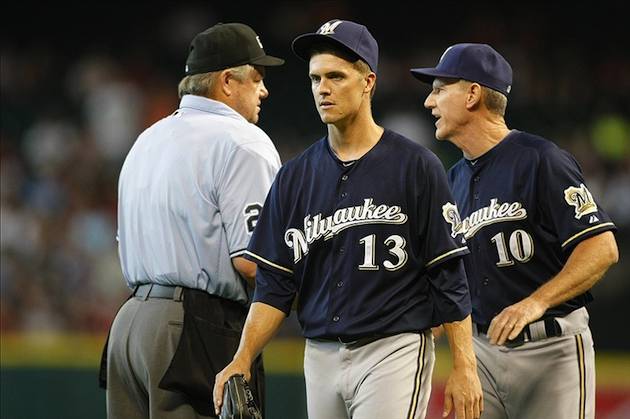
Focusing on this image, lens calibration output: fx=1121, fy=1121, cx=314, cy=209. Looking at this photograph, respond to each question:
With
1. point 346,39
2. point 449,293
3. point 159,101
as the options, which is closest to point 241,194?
point 346,39

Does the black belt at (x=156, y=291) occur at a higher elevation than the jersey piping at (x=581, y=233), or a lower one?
lower

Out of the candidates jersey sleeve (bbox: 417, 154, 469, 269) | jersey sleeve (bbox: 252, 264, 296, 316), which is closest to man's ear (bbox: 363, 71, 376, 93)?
jersey sleeve (bbox: 417, 154, 469, 269)

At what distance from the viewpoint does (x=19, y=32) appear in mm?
13977

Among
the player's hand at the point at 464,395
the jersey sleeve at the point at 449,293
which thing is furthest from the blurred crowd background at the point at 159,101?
the player's hand at the point at 464,395

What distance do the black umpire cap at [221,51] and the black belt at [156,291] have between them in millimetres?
940

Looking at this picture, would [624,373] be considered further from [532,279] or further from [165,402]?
[165,402]

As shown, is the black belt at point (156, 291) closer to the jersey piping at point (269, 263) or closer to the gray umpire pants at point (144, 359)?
the gray umpire pants at point (144, 359)

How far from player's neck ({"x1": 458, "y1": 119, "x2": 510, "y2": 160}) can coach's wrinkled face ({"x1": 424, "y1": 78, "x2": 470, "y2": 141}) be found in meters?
0.05

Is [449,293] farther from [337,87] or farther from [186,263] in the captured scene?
[186,263]

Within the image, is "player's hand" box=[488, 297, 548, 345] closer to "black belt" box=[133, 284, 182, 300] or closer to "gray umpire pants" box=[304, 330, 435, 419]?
"gray umpire pants" box=[304, 330, 435, 419]

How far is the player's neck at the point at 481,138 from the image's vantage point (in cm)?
494

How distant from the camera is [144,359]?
4375 millimetres

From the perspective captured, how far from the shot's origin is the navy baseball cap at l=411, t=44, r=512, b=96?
4.91 meters

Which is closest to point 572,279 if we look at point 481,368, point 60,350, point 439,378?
point 481,368
